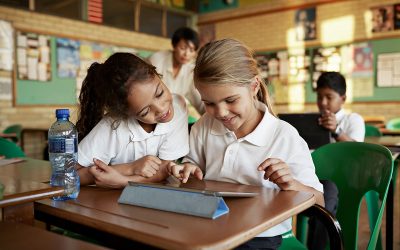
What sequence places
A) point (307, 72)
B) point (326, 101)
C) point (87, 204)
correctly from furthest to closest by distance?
point (307, 72)
point (326, 101)
point (87, 204)

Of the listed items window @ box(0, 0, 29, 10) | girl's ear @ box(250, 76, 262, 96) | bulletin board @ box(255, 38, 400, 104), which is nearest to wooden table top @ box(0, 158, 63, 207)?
girl's ear @ box(250, 76, 262, 96)

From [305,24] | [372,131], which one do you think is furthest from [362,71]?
[372,131]

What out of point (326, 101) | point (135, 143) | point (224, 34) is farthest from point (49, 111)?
point (135, 143)

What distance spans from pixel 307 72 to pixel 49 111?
13.3ft

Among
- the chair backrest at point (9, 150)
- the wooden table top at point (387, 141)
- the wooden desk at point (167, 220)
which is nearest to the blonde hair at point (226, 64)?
the wooden desk at point (167, 220)

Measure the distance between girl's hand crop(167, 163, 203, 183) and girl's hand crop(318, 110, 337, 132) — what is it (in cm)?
121

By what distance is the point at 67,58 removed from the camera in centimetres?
543

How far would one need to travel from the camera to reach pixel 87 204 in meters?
0.95

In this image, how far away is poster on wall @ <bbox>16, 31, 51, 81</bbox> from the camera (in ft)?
16.3

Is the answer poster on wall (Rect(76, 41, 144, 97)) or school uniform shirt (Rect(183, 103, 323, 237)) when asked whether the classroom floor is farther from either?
poster on wall (Rect(76, 41, 144, 97))

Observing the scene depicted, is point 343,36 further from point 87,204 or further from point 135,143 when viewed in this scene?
point 87,204

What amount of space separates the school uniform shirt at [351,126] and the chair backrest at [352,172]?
2.62 feet

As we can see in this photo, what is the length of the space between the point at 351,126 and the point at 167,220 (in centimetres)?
195

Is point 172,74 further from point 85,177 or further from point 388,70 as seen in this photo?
point 388,70
